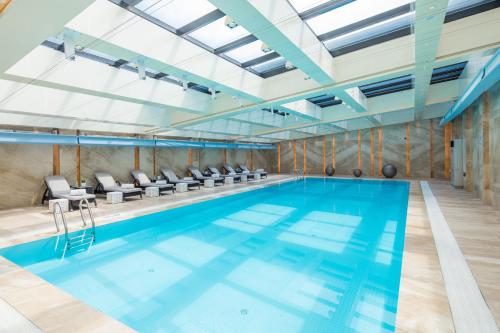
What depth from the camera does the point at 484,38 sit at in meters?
4.37

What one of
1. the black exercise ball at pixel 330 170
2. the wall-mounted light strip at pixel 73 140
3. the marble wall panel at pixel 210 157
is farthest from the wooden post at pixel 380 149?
the wall-mounted light strip at pixel 73 140

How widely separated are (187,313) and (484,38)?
6.22 metres

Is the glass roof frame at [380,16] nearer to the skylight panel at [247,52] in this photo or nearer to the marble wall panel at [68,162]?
the skylight panel at [247,52]

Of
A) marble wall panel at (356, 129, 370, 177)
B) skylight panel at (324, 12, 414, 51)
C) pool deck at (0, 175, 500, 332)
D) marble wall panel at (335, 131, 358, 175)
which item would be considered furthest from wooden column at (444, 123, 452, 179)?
skylight panel at (324, 12, 414, 51)

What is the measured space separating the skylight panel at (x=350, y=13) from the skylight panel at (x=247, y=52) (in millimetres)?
1169

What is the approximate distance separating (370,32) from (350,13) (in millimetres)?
887

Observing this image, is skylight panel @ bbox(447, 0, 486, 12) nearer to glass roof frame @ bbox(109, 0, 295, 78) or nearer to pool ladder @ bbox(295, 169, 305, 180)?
glass roof frame @ bbox(109, 0, 295, 78)

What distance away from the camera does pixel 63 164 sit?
377 inches

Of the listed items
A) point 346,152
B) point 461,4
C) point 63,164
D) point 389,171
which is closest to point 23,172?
point 63,164

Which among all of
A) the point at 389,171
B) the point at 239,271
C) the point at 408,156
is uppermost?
the point at 408,156

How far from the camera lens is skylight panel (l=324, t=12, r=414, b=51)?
4.45m

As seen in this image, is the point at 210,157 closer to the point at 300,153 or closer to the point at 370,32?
the point at 300,153

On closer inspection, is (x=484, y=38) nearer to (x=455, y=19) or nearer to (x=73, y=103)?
(x=455, y=19)

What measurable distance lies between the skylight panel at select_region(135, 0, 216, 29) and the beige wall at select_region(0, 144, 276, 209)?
7809mm
